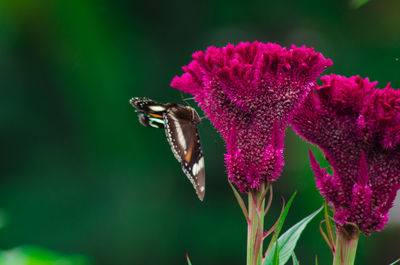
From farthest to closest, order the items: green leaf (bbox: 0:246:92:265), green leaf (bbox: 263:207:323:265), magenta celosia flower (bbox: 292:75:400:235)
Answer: green leaf (bbox: 0:246:92:265), green leaf (bbox: 263:207:323:265), magenta celosia flower (bbox: 292:75:400:235)

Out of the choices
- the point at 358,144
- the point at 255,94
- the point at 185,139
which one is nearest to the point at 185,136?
the point at 185,139

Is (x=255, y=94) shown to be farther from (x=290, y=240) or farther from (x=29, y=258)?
(x=29, y=258)

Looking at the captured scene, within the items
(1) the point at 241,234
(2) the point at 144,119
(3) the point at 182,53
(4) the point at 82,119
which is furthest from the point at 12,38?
(2) the point at 144,119

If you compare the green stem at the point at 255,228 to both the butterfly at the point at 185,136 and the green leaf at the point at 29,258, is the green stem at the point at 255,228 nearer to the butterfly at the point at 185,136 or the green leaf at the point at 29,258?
the butterfly at the point at 185,136

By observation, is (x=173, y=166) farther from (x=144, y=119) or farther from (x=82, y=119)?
(x=144, y=119)

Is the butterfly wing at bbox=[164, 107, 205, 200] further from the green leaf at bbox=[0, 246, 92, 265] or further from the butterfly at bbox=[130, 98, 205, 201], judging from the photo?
the green leaf at bbox=[0, 246, 92, 265]

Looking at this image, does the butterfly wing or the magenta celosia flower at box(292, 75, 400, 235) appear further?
the butterfly wing

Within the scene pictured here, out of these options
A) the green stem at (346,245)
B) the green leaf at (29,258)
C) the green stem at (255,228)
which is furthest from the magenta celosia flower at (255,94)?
the green leaf at (29,258)

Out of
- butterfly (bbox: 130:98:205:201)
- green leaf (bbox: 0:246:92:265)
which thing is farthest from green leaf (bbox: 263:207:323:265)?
green leaf (bbox: 0:246:92:265)
